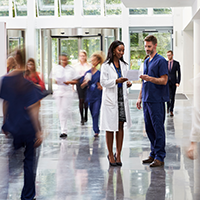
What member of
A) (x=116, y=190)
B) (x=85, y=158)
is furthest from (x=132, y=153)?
(x=116, y=190)

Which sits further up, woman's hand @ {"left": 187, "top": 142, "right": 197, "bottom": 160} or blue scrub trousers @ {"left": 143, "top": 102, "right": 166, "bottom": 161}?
blue scrub trousers @ {"left": 143, "top": 102, "right": 166, "bottom": 161}

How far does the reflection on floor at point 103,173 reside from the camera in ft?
13.0

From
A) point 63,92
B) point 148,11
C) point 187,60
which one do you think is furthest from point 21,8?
point 63,92

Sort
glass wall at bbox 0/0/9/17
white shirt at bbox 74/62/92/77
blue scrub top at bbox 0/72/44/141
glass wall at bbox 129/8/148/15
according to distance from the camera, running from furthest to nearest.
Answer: glass wall at bbox 0/0/9/17, glass wall at bbox 129/8/148/15, white shirt at bbox 74/62/92/77, blue scrub top at bbox 0/72/44/141

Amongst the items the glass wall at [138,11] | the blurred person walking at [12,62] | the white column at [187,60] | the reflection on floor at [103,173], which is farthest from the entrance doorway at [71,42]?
the blurred person walking at [12,62]

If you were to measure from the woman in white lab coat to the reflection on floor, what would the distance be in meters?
0.47

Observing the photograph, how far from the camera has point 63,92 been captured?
7.61 metres

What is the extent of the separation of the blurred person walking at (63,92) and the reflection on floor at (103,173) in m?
0.50

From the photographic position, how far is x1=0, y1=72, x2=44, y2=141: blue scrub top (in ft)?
11.0

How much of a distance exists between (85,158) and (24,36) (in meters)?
15.8

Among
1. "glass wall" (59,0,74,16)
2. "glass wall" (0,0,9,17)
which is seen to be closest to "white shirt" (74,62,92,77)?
"glass wall" (59,0,74,16)

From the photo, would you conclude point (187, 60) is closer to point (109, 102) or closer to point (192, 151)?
point (192, 151)

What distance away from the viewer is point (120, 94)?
5094mm

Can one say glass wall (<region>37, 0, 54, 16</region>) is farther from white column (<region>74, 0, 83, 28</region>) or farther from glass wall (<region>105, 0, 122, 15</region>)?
glass wall (<region>105, 0, 122, 15</region>)
